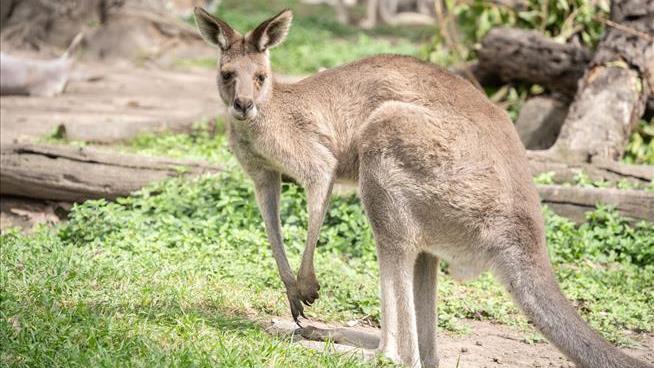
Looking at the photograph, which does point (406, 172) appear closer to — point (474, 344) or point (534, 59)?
point (474, 344)

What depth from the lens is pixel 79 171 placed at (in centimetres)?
754

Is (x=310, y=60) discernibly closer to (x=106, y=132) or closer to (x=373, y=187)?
(x=106, y=132)

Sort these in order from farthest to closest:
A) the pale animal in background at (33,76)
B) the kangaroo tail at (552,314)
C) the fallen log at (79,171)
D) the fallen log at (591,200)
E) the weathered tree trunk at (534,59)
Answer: the pale animal in background at (33,76) < the weathered tree trunk at (534,59) < the fallen log at (79,171) < the fallen log at (591,200) < the kangaroo tail at (552,314)

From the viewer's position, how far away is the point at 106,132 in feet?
29.6

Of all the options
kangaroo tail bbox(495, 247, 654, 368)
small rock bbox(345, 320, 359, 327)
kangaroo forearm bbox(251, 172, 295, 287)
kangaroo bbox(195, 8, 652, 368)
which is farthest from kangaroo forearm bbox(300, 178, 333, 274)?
kangaroo tail bbox(495, 247, 654, 368)

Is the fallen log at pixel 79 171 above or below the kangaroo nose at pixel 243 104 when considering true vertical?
below

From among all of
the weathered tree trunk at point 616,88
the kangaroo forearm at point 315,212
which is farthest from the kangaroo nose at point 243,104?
the weathered tree trunk at point 616,88

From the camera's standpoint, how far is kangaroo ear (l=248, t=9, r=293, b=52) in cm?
510

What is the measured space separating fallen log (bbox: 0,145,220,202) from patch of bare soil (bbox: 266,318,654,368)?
8.35 ft

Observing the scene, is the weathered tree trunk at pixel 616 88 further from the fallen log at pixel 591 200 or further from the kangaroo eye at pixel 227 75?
the kangaroo eye at pixel 227 75

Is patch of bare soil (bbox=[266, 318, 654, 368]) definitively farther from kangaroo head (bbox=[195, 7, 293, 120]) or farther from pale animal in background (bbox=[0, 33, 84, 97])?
pale animal in background (bbox=[0, 33, 84, 97])

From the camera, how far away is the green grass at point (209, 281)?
4.33 m

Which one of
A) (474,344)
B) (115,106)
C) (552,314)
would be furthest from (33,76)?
(552,314)

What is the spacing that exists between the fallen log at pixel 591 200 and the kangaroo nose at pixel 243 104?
10.1ft
